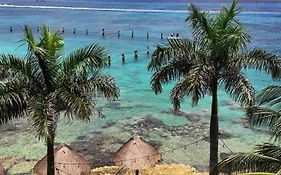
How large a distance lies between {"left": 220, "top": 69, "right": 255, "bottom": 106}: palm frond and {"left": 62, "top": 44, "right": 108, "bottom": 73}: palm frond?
183 inches

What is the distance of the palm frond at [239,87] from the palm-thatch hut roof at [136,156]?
5424mm

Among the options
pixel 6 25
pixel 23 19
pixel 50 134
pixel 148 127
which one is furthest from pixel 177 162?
pixel 23 19

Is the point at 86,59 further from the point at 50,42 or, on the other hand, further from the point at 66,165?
the point at 66,165

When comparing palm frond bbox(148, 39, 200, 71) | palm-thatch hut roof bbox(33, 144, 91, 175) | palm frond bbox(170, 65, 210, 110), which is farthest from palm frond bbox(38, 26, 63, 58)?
palm-thatch hut roof bbox(33, 144, 91, 175)

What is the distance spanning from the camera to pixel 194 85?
15.2 metres

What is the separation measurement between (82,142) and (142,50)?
116 ft

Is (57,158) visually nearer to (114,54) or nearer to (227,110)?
(227,110)

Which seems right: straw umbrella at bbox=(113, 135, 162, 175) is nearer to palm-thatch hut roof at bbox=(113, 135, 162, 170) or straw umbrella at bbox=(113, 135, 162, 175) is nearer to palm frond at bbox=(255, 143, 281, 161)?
palm-thatch hut roof at bbox=(113, 135, 162, 170)

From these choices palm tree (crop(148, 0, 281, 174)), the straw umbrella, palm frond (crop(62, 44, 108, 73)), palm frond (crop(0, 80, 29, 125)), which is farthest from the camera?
the straw umbrella

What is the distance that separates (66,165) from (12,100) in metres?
5.55

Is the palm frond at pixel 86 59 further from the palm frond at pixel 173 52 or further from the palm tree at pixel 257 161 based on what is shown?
the palm tree at pixel 257 161

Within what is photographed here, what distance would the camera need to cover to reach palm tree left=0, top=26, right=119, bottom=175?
1418 centimetres

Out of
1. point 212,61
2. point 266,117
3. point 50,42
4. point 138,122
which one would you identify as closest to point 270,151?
point 266,117

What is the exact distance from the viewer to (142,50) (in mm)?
61781
